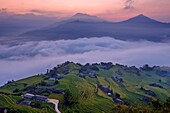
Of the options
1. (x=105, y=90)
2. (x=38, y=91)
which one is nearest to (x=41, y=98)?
(x=38, y=91)

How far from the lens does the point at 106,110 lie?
134 metres

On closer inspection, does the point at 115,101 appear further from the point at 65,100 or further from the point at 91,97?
the point at 65,100

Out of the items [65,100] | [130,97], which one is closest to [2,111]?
[65,100]

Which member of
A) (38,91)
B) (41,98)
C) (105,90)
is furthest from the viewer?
(105,90)

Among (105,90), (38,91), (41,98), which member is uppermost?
(41,98)

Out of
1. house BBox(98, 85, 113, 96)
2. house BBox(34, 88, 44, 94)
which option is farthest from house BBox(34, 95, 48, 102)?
Result: house BBox(98, 85, 113, 96)

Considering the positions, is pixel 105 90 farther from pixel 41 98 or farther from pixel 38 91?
pixel 41 98

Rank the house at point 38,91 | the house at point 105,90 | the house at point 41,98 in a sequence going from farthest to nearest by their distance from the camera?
1. the house at point 105,90
2. the house at point 38,91
3. the house at point 41,98

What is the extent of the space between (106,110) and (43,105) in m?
32.7

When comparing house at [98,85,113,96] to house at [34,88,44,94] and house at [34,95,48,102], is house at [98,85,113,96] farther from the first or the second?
house at [34,95,48,102]

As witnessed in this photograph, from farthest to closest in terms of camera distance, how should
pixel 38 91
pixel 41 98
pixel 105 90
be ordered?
pixel 105 90 → pixel 38 91 → pixel 41 98

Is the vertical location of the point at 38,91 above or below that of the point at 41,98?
below

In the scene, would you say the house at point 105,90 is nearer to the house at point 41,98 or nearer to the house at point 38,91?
the house at point 38,91

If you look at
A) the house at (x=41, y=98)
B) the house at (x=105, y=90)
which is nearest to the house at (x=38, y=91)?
the house at (x=41, y=98)
